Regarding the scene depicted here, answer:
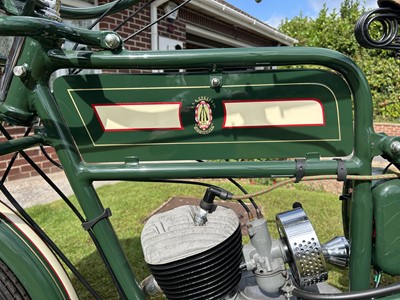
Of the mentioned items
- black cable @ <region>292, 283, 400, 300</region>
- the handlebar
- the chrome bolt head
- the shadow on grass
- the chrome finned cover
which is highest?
the handlebar

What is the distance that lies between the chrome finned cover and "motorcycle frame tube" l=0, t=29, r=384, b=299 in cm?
13

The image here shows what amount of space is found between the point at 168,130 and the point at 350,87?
0.66 m

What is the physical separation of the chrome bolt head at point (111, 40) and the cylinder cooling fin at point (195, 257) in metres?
0.68

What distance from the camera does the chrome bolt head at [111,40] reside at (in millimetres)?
1181

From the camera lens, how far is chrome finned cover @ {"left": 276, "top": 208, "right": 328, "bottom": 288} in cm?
134

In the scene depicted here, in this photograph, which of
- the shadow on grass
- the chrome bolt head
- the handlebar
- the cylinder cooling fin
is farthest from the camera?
the shadow on grass

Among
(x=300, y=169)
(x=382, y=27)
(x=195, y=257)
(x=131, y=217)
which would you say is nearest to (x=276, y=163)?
(x=300, y=169)

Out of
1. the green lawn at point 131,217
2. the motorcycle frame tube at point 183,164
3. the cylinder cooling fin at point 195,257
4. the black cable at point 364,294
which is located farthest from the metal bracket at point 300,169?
the green lawn at point 131,217

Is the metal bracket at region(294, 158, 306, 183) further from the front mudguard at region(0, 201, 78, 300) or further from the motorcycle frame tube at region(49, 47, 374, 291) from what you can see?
the front mudguard at region(0, 201, 78, 300)

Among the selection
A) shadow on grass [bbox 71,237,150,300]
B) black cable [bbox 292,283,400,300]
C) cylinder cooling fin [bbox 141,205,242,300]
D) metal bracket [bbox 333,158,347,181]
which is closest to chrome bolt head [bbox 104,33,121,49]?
cylinder cooling fin [bbox 141,205,242,300]

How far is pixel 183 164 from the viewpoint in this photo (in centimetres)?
131

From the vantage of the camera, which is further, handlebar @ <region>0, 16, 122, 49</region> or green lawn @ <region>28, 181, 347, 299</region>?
green lawn @ <region>28, 181, 347, 299</region>

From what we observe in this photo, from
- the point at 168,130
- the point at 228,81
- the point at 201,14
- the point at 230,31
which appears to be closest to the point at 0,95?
the point at 168,130

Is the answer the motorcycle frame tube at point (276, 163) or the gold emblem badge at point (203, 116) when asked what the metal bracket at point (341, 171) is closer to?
the motorcycle frame tube at point (276, 163)
